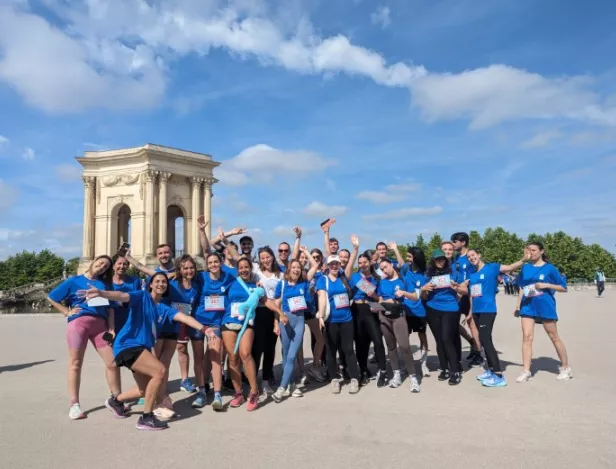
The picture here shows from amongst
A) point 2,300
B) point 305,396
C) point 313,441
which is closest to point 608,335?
point 305,396

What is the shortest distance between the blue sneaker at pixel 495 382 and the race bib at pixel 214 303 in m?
4.04

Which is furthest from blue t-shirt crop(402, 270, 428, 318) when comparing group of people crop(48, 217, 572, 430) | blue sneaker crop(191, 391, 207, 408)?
blue sneaker crop(191, 391, 207, 408)

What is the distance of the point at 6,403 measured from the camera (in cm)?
629

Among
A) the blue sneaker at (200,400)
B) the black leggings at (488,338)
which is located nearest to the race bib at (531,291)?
the black leggings at (488,338)

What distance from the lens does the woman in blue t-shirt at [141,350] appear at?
5.12m

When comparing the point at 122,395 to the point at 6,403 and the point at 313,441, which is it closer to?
the point at 6,403

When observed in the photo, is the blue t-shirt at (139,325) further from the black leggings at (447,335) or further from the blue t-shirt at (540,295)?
the blue t-shirt at (540,295)

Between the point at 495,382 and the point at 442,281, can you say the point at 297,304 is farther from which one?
the point at 495,382

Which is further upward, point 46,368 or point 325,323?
point 325,323

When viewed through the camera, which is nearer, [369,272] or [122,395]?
[122,395]

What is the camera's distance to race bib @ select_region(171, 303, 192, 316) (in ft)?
20.0

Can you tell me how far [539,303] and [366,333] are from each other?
2.84m

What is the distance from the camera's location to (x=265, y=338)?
6836 mm

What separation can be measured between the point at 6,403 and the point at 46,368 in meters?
2.58
